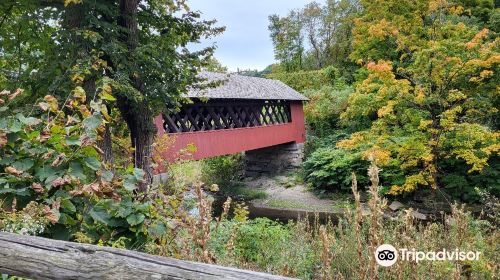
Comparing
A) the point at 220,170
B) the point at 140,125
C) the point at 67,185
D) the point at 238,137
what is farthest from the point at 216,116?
the point at 67,185

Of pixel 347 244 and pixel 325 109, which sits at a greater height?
pixel 325 109

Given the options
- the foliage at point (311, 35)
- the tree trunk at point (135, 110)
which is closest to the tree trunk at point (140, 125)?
the tree trunk at point (135, 110)

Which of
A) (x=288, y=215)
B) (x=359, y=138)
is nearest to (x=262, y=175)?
(x=288, y=215)

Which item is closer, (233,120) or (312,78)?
(233,120)

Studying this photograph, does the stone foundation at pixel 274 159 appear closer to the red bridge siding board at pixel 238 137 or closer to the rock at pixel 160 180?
the red bridge siding board at pixel 238 137

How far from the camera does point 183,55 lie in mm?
6379

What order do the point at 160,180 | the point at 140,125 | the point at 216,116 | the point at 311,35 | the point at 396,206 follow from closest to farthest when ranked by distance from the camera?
the point at 160,180, the point at 140,125, the point at 396,206, the point at 216,116, the point at 311,35

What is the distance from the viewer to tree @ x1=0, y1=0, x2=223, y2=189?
207 inches

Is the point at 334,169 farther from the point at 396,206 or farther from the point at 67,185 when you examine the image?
the point at 67,185

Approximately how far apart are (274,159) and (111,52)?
12969mm

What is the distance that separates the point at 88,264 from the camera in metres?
1.15

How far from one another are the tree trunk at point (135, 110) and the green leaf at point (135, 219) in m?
3.89

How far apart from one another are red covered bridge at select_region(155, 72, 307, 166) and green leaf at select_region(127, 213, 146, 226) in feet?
22.4

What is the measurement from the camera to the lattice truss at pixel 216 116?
35.7ft
